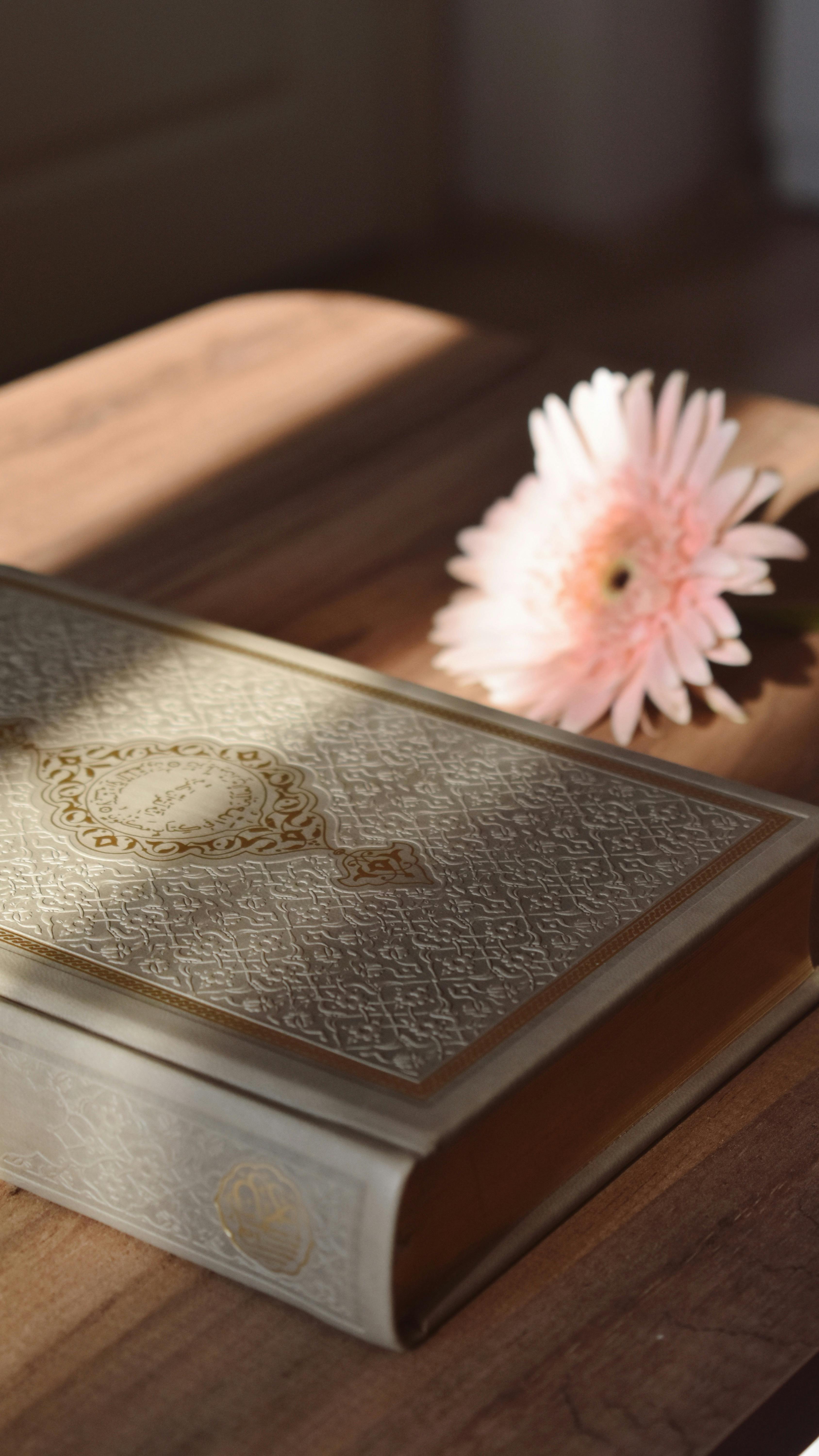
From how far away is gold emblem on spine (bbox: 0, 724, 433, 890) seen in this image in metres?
0.50

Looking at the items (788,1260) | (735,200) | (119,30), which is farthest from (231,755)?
(735,200)

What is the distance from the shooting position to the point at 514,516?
2.26 ft

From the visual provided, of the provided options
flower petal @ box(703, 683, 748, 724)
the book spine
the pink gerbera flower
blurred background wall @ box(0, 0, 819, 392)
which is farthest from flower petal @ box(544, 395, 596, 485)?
blurred background wall @ box(0, 0, 819, 392)

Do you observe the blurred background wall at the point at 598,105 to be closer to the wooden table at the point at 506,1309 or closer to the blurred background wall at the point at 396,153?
the blurred background wall at the point at 396,153

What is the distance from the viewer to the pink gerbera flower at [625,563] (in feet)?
2.05

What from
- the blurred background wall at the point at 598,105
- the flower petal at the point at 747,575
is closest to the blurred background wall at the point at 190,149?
the blurred background wall at the point at 598,105

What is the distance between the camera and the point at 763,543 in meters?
0.62

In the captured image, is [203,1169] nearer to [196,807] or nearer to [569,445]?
[196,807]

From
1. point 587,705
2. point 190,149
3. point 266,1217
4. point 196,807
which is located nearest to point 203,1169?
point 266,1217

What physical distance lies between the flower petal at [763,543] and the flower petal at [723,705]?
6cm

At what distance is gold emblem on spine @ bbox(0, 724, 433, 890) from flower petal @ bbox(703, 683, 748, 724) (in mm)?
205

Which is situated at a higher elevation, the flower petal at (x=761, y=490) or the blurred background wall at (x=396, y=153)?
the flower petal at (x=761, y=490)

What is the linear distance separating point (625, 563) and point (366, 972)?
26 centimetres

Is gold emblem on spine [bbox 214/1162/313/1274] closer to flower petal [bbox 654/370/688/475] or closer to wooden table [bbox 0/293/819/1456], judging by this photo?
wooden table [bbox 0/293/819/1456]
